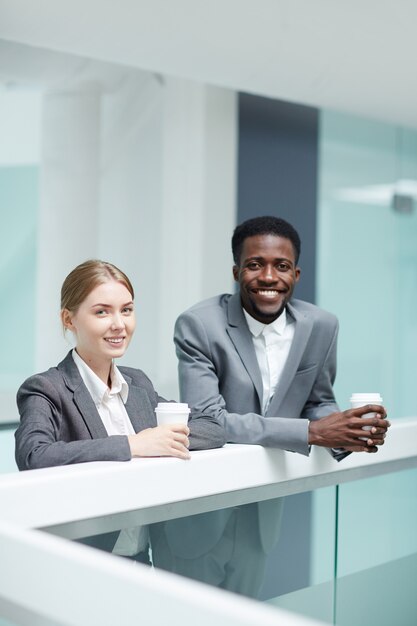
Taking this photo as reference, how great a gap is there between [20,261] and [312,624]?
4.22m

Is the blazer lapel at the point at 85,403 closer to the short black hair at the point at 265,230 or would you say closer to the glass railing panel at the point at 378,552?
the glass railing panel at the point at 378,552

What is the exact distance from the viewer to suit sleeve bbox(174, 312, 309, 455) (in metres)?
2.20

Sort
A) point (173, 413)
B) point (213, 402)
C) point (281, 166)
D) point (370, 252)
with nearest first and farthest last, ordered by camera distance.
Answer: point (173, 413) < point (213, 402) < point (281, 166) < point (370, 252)

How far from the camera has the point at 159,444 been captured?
1920 millimetres

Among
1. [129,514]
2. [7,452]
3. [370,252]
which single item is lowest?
[7,452]

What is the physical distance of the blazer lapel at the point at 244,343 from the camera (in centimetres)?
263

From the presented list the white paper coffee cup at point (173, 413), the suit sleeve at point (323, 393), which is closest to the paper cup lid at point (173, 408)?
the white paper coffee cup at point (173, 413)

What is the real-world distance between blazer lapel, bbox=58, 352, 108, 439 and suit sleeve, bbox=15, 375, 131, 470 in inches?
1.8

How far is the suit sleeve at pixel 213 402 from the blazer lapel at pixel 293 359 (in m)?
0.17

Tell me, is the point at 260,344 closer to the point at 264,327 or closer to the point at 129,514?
the point at 264,327

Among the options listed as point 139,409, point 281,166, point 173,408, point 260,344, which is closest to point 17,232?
point 281,166

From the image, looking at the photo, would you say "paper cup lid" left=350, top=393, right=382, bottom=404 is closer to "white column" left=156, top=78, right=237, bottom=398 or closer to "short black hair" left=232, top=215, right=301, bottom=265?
"short black hair" left=232, top=215, right=301, bottom=265

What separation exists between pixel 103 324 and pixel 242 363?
61 cm

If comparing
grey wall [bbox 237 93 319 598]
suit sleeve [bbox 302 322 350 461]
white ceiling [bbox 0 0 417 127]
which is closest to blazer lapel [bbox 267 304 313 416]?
suit sleeve [bbox 302 322 350 461]
